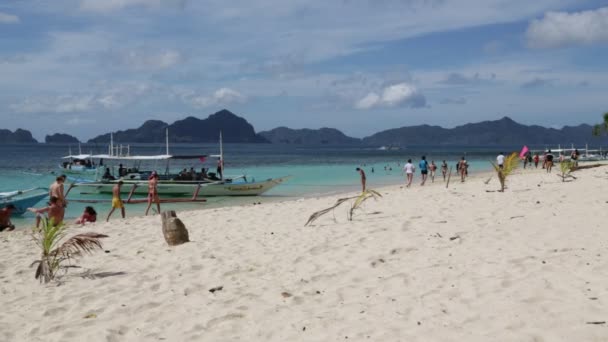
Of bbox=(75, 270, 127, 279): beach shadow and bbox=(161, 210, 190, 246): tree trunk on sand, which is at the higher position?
bbox=(161, 210, 190, 246): tree trunk on sand

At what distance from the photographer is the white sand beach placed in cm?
458

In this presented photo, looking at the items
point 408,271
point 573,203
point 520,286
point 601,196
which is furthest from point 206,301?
point 601,196

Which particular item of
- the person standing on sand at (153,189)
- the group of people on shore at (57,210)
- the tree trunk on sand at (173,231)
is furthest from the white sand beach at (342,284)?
the person standing on sand at (153,189)

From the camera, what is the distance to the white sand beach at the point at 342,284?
458cm

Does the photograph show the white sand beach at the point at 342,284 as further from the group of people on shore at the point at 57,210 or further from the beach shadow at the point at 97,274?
the group of people on shore at the point at 57,210

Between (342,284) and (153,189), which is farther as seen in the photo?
(153,189)

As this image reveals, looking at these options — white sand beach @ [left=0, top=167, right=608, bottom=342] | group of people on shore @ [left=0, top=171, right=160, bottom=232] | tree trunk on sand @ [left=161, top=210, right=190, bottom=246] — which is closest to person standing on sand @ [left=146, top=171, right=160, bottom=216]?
group of people on shore @ [left=0, top=171, right=160, bottom=232]

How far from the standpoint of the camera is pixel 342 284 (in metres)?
6.05

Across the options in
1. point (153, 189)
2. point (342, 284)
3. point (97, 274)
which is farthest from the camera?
point (153, 189)

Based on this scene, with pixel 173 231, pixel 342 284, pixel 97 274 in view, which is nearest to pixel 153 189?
pixel 173 231

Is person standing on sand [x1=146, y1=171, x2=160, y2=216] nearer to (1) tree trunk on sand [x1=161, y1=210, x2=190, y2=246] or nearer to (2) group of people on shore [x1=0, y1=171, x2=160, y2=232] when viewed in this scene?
(2) group of people on shore [x1=0, y1=171, x2=160, y2=232]

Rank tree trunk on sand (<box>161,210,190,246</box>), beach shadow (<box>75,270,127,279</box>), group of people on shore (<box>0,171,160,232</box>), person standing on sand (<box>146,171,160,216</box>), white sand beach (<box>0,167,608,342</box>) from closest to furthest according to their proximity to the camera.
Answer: white sand beach (<box>0,167,608,342</box>), beach shadow (<box>75,270,127,279</box>), tree trunk on sand (<box>161,210,190,246</box>), group of people on shore (<box>0,171,160,232</box>), person standing on sand (<box>146,171,160,216</box>)

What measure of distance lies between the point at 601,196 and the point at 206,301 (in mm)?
9675

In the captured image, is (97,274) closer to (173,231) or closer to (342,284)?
(173,231)
